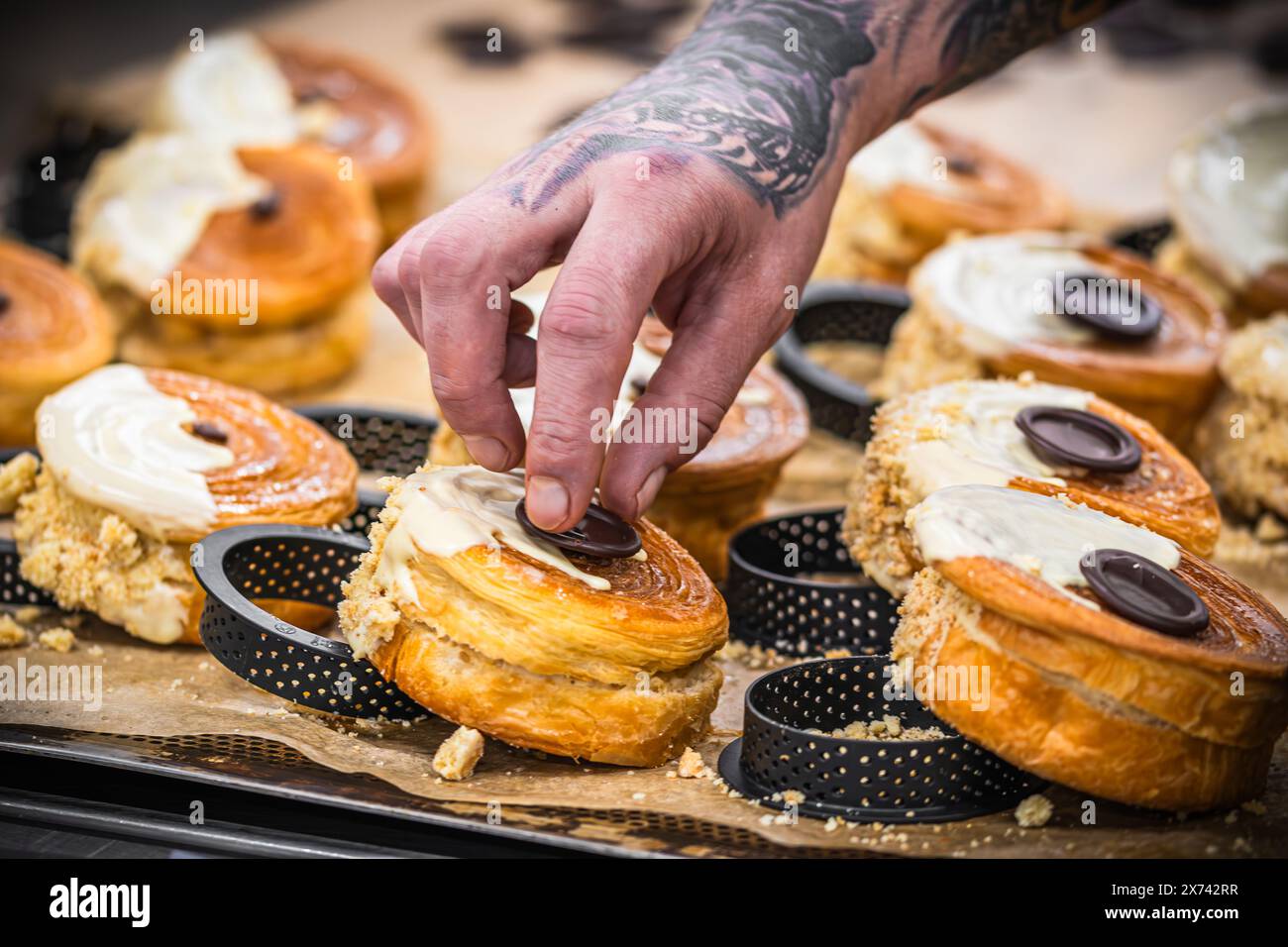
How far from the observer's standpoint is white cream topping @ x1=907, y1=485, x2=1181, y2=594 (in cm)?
223

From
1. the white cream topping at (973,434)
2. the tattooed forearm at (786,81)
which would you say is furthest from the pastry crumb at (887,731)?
the tattooed forearm at (786,81)

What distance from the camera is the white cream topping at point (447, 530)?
2.28 meters

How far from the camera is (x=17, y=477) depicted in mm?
2891

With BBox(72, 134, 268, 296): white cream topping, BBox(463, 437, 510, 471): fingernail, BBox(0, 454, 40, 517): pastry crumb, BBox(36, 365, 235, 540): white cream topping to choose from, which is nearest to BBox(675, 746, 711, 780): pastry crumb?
BBox(463, 437, 510, 471): fingernail

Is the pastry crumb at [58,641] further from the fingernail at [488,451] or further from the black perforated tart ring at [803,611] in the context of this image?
the black perforated tart ring at [803,611]

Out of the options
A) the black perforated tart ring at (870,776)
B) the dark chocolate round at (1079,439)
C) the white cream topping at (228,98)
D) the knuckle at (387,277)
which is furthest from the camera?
the white cream topping at (228,98)

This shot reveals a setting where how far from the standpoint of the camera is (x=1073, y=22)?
3287 millimetres

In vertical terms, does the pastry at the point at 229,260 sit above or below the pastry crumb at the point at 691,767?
above

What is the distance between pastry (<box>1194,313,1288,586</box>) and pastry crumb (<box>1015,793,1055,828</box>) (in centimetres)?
144

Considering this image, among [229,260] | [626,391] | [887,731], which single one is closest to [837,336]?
[626,391]

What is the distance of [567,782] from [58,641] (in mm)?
1134

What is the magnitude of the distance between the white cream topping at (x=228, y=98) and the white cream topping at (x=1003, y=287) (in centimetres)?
232

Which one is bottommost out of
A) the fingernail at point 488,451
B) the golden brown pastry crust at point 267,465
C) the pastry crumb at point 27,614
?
the pastry crumb at point 27,614
